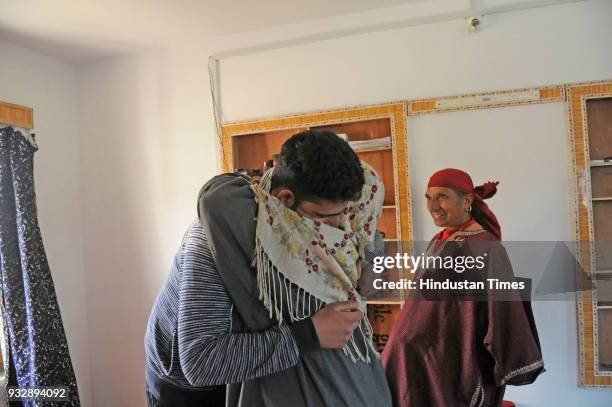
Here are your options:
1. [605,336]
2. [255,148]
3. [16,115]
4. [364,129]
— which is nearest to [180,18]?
[255,148]

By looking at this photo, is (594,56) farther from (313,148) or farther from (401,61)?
(313,148)

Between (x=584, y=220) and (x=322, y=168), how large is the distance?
177 cm

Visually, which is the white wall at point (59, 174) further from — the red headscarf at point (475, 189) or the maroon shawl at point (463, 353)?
the red headscarf at point (475, 189)

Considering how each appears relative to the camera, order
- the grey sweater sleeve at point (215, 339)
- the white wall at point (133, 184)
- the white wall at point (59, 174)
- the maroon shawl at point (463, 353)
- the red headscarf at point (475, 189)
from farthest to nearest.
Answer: the white wall at point (133, 184)
the white wall at point (59, 174)
the red headscarf at point (475, 189)
the maroon shawl at point (463, 353)
the grey sweater sleeve at point (215, 339)

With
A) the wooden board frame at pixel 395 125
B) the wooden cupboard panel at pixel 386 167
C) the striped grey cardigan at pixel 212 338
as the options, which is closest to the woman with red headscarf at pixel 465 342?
the wooden board frame at pixel 395 125

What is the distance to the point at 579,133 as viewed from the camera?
183cm

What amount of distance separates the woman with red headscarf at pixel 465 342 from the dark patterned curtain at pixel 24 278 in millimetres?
1847

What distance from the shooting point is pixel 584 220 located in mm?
1833

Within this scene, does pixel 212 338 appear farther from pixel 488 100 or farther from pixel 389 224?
pixel 488 100

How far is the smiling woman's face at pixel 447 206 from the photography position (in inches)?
68.7

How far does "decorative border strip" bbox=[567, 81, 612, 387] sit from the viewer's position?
1820 millimetres

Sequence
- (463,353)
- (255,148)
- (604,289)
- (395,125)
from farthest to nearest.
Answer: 1. (255,148)
2. (395,125)
3. (604,289)
4. (463,353)

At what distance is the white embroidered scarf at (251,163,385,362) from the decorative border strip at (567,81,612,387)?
5.13ft

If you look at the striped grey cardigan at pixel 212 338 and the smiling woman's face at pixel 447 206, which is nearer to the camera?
the striped grey cardigan at pixel 212 338
